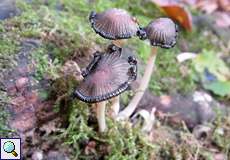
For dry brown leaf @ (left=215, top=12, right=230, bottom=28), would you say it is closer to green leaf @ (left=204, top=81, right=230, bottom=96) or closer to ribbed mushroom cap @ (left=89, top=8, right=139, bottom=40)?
green leaf @ (left=204, top=81, right=230, bottom=96)

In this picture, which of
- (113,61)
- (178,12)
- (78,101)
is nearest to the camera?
(113,61)

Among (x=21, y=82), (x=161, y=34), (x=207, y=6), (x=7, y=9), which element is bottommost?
(x=21, y=82)

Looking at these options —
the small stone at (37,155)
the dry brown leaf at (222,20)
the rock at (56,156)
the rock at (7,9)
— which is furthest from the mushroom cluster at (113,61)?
the dry brown leaf at (222,20)

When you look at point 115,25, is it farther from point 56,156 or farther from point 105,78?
point 56,156

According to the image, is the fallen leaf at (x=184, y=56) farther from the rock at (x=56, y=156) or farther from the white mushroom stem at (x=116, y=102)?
the rock at (x=56, y=156)

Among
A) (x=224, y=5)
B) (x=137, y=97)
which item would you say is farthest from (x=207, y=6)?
(x=137, y=97)

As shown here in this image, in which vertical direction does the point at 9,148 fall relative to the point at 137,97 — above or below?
below

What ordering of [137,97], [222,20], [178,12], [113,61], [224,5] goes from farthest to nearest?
[224,5]
[222,20]
[178,12]
[137,97]
[113,61]
